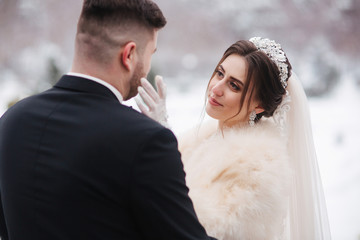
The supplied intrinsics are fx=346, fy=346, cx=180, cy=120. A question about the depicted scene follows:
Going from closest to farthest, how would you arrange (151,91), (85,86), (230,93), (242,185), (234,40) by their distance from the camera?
1. (85,86)
2. (151,91)
3. (242,185)
4. (230,93)
5. (234,40)

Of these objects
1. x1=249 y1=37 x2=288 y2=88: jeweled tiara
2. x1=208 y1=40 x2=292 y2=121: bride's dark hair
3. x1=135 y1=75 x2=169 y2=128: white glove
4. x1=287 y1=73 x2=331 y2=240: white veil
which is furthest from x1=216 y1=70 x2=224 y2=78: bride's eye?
x1=135 y1=75 x2=169 y2=128: white glove

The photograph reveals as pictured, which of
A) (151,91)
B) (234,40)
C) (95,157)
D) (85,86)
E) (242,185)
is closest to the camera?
(95,157)

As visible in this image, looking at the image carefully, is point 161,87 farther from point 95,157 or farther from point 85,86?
point 95,157

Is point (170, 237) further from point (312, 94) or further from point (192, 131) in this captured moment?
point (312, 94)

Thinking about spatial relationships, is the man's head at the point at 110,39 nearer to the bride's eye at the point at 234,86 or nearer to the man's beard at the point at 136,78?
the man's beard at the point at 136,78

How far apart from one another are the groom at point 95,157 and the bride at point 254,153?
0.90 feet

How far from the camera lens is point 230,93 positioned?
5.46ft

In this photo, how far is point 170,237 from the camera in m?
0.89

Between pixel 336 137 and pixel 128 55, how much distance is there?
2559 millimetres

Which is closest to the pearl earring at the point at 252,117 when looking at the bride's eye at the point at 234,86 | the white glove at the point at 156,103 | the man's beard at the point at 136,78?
the bride's eye at the point at 234,86

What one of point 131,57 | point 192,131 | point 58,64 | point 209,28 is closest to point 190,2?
point 209,28

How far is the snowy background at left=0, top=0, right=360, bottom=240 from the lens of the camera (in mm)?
2695

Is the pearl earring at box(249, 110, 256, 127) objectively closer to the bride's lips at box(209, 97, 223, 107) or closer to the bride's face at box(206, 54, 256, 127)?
the bride's face at box(206, 54, 256, 127)

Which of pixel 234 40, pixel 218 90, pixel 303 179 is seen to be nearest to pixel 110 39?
pixel 218 90
